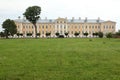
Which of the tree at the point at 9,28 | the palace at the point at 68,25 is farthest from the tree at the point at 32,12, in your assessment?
the palace at the point at 68,25

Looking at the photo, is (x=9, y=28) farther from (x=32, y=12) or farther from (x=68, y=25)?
(x=68, y=25)

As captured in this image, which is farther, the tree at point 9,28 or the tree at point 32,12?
the tree at point 9,28

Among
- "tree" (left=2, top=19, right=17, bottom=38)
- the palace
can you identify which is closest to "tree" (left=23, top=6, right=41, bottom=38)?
"tree" (left=2, top=19, right=17, bottom=38)

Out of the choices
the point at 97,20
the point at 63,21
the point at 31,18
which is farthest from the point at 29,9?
the point at 97,20

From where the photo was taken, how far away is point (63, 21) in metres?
126

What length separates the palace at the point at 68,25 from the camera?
12606 cm

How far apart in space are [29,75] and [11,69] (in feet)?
5.47

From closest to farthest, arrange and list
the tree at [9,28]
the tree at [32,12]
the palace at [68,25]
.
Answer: the tree at [32,12], the tree at [9,28], the palace at [68,25]

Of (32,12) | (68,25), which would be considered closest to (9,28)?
(32,12)

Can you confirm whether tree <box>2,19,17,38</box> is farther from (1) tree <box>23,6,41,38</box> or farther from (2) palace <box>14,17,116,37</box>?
(2) palace <box>14,17,116,37</box>

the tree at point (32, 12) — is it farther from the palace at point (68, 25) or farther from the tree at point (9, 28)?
the palace at point (68, 25)

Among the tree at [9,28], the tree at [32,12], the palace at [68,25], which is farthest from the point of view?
the palace at [68,25]

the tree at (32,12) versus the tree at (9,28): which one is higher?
the tree at (32,12)

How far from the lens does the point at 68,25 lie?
416ft
